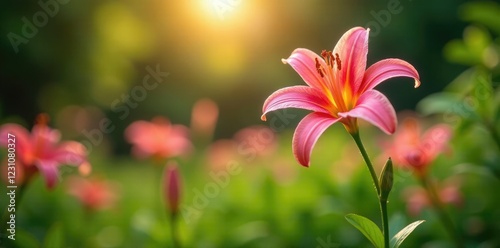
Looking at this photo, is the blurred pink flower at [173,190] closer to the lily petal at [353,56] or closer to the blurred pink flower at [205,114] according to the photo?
the lily petal at [353,56]

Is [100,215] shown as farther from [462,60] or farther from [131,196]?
[462,60]

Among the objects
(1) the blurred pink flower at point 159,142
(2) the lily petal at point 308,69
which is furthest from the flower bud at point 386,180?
(1) the blurred pink flower at point 159,142

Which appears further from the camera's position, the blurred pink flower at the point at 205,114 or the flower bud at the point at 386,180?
the blurred pink flower at the point at 205,114

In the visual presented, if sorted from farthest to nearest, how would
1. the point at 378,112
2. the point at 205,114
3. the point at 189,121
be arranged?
the point at 189,121, the point at 205,114, the point at 378,112

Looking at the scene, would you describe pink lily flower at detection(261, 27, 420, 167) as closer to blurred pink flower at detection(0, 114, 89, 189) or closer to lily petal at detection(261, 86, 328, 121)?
lily petal at detection(261, 86, 328, 121)

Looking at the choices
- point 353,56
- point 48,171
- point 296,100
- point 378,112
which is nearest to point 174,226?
point 48,171

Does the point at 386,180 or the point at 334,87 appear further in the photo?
the point at 334,87

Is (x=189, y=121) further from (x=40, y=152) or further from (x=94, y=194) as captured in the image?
(x=40, y=152)

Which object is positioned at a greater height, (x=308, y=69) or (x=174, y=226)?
(x=308, y=69)

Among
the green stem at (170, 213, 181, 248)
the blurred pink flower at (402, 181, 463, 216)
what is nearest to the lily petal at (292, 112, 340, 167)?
the green stem at (170, 213, 181, 248)
